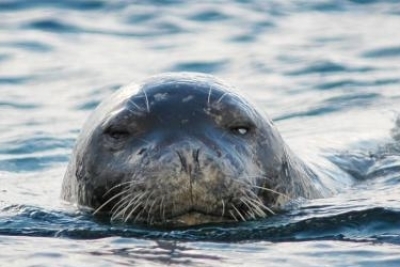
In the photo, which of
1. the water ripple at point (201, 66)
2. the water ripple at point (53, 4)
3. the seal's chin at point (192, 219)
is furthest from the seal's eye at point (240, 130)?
the water ripple at point (53, 4)

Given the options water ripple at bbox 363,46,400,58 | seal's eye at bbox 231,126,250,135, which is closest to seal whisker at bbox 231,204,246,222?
seal's eye at bbox 231,126,250,135

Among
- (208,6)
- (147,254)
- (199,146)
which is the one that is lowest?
(147,254)

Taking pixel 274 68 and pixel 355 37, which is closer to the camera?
pixel 274 68

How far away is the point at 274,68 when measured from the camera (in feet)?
50.0

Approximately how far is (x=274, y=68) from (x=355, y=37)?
6.24 feet

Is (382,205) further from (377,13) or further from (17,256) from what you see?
(377,13)

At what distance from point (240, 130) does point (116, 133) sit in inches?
27.7

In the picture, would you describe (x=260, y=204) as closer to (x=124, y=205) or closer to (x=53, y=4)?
(x=124, y=205)

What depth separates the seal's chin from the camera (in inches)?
284

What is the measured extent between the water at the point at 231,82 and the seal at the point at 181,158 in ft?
0.39

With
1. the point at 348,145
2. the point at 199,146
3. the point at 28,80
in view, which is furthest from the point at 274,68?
the point at 199,146

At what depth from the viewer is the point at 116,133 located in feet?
25.4

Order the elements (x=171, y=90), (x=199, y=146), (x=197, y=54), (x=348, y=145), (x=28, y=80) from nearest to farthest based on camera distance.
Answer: (x=199, y=146) < (x=171, y=90) < (x=348, y=145) < (x=28, y=80) < (x=197, y=54)

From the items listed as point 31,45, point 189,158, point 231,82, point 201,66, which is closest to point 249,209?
point 189,158
